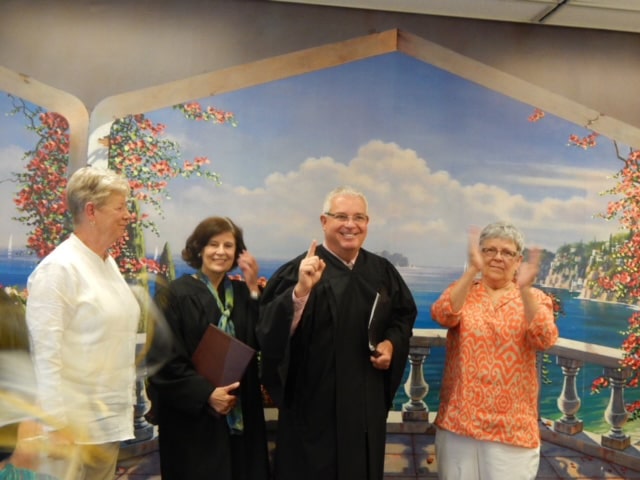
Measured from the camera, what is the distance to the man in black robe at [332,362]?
7.93 feet

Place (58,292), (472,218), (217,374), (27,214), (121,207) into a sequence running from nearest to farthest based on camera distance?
(58,292), (121,207), (217,374), (27,214), (472,218)

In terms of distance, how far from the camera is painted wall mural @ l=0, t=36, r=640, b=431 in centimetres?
308

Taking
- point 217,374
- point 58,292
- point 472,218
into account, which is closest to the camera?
point 58,292

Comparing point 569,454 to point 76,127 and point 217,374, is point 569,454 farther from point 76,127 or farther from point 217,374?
point 76,127

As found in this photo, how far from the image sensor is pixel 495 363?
2.47 metres

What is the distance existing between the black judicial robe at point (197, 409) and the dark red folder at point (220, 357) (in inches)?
1.6

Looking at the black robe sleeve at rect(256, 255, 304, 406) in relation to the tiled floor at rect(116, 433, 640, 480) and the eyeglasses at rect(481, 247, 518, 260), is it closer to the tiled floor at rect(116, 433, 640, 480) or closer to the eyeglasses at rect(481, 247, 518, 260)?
the eyeglasses at rect(481, 247, 518, 260)

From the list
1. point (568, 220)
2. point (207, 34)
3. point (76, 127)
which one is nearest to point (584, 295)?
point (568, 220)

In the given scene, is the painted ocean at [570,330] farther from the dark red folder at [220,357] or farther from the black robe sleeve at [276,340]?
the dark red folder at [220,357]

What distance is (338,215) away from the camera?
8.16 feet

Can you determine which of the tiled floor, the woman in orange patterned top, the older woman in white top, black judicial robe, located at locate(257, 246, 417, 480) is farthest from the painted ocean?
the older woman in white top

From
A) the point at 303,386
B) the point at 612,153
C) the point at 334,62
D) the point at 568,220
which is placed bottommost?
the point at 303,386

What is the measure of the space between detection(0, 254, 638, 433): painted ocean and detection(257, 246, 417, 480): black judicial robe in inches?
29.8

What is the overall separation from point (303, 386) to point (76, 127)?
5.87ft
